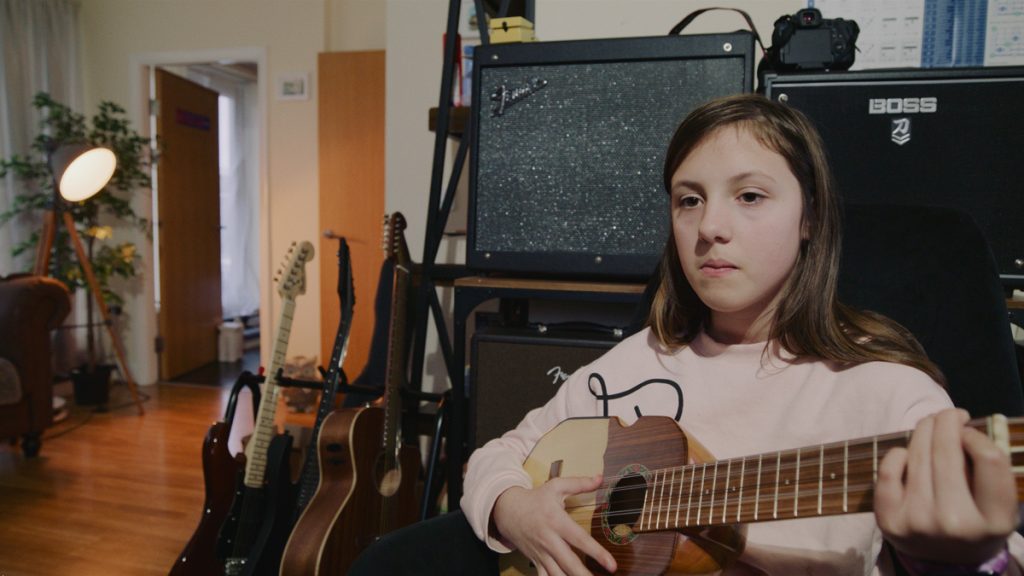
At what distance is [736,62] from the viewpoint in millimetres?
1364

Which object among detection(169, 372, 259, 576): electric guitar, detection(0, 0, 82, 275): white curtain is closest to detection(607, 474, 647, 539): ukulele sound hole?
detection(169, 372, 259, 576): electric guitar

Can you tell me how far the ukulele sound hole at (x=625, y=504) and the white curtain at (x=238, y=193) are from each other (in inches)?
222

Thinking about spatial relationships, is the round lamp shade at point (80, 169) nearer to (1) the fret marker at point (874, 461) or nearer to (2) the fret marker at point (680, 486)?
(2) the fret marker at point (680, 486)

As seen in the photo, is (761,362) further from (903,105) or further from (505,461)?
(903,105)

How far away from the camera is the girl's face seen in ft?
2.64

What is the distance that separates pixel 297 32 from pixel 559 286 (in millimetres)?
3285

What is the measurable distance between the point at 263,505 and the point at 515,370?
72cm

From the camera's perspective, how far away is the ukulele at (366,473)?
1.48m

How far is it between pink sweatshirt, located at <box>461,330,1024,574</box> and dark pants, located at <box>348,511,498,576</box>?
3cm

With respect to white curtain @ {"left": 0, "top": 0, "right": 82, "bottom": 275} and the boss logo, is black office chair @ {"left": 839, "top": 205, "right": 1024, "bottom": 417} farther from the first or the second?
white curtain @ {"left": 0, "top": 0, "right": 82, "bottom": 275}

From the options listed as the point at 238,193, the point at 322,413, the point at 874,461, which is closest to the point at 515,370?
the point at 322,413

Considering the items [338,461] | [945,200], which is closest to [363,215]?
[338,461]

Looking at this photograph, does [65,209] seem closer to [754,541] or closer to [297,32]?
[297,32]

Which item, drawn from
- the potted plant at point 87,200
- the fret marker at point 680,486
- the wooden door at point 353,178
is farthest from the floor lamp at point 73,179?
the fret marker at point 680,486
